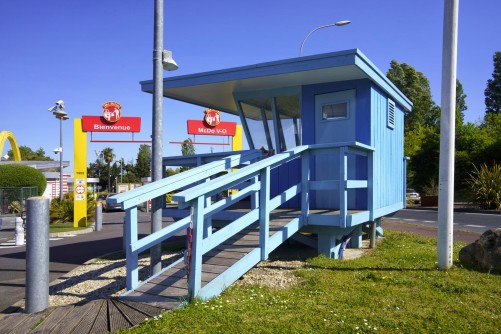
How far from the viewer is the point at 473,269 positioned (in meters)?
5.98

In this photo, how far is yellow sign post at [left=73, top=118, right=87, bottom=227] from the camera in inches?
658

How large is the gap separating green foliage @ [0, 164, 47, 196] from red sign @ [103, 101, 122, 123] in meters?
9.59

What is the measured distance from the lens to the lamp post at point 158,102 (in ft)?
19.5

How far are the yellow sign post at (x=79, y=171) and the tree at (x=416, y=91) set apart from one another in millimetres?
43171

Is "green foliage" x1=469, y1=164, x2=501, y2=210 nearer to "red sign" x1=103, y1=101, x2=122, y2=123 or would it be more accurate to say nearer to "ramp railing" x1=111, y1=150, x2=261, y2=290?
"red sign" x1=103, y1=101, x2=122, y2=123

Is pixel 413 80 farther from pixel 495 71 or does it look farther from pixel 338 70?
pixel 338 70

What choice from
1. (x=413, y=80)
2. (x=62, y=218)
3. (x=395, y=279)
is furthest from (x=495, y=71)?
(x=395, y=279)

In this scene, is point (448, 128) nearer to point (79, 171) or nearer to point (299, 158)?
point (299, 158)

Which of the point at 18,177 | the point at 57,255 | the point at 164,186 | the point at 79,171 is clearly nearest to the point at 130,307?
the point at 164,186

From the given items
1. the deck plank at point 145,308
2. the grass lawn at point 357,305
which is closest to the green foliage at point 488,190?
the grass lawn at point 357,305

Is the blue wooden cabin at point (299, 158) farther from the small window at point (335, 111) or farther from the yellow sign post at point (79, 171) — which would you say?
the yellow sign post at point (79, 171)

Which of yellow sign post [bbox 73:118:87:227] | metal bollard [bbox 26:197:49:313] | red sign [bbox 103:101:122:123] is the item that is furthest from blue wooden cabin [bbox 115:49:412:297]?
red sign [bbox 103:101:122:123]

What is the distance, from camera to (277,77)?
25.0 feet

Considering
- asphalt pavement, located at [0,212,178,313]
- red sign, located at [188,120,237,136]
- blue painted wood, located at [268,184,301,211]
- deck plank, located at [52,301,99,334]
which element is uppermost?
red sign, located at [188,120,237,136]
